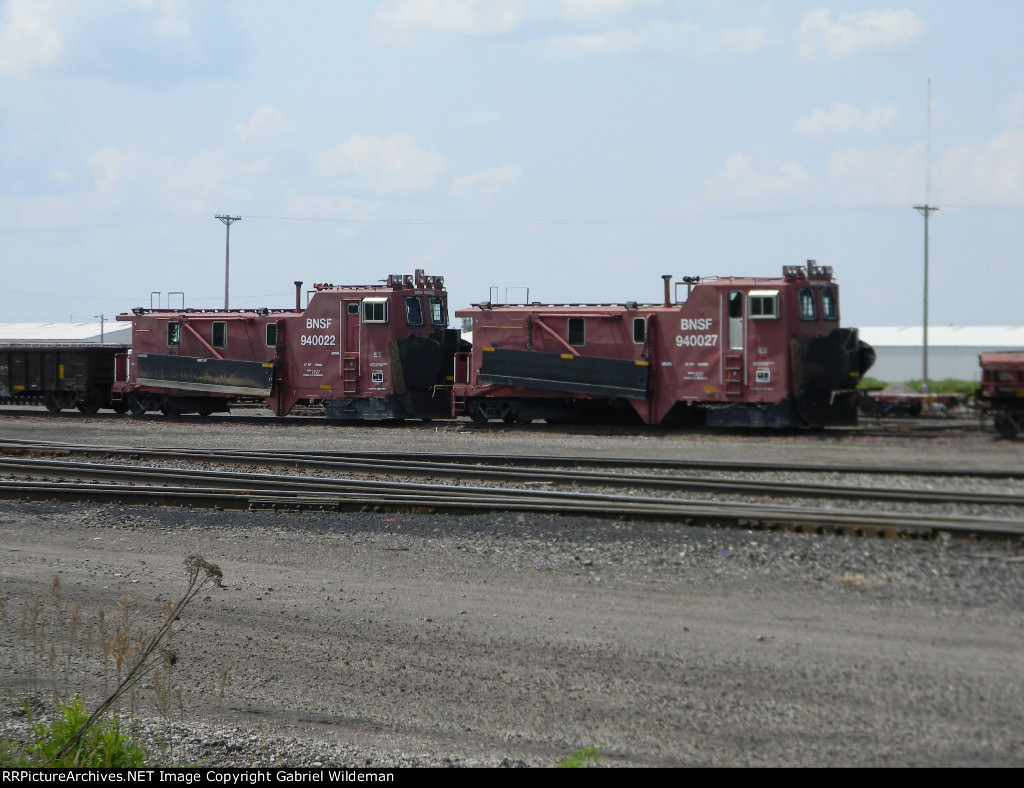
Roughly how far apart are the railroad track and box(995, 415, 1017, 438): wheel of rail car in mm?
2528

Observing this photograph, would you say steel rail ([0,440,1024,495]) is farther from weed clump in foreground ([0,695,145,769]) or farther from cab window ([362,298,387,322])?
weed clump in foreground ([0,695,145,769])

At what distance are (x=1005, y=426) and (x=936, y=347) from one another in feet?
122

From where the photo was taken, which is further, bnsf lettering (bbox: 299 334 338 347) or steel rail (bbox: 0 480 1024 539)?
bnsf lettering (bbox: 299 334 338 347)

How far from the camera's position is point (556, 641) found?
7234 millimetres

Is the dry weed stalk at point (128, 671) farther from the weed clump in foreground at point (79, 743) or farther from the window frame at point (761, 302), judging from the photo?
the window frame at point (761, 302)

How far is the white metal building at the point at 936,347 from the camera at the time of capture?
44.6 m

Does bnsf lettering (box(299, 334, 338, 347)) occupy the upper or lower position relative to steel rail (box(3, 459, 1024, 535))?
upper

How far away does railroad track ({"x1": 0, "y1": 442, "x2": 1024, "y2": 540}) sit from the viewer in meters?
9.96

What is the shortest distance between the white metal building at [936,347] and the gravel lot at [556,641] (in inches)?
1427

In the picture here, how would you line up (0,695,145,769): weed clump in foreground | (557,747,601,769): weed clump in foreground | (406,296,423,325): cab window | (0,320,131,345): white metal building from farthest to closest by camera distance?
(0,320,131,345): white metal building, (406,296,423,325): cab window, (0,695,145,769): weed clump in foreground, (557,747,601,769): weed clump in foreground

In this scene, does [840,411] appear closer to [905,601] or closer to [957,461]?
[957,461]

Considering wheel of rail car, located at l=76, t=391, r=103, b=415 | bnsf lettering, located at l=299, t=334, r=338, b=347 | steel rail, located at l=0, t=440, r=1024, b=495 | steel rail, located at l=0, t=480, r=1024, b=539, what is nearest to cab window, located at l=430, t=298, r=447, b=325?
bnsf lettering, located at l=299, t=334, r=338, b=347

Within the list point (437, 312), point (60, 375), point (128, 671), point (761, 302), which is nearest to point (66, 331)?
point (60, 375)

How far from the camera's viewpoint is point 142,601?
8.56 meters
